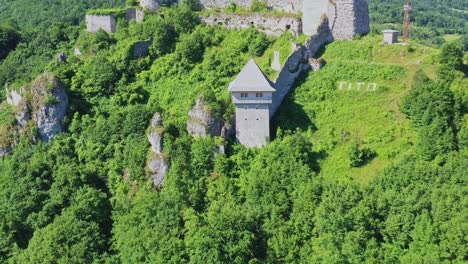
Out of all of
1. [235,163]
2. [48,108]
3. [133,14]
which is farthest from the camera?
[133,14]

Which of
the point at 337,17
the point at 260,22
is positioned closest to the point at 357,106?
the point at 337,17

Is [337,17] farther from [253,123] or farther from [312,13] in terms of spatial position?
[253,123]

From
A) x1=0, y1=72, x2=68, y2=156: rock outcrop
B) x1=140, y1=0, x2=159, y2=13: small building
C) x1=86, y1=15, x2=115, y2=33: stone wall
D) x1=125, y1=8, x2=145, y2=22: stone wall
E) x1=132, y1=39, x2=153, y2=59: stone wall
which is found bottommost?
x1=0, y1=72, x2=68, y2=156: rock outcrop

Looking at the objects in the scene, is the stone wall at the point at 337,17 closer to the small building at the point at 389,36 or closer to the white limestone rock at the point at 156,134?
the small building at the point at 389,36

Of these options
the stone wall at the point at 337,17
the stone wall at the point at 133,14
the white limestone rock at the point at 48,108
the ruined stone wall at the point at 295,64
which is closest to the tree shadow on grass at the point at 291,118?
the ruined stone wall at the point at 295,64

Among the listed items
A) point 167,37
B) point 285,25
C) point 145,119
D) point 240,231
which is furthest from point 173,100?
point 240,231

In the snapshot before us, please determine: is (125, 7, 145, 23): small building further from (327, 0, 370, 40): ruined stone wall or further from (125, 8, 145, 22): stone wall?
(327, 0, 370, 40): ruined stone wall

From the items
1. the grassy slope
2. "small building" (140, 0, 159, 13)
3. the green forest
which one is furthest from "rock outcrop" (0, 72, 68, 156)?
the grassy slope
